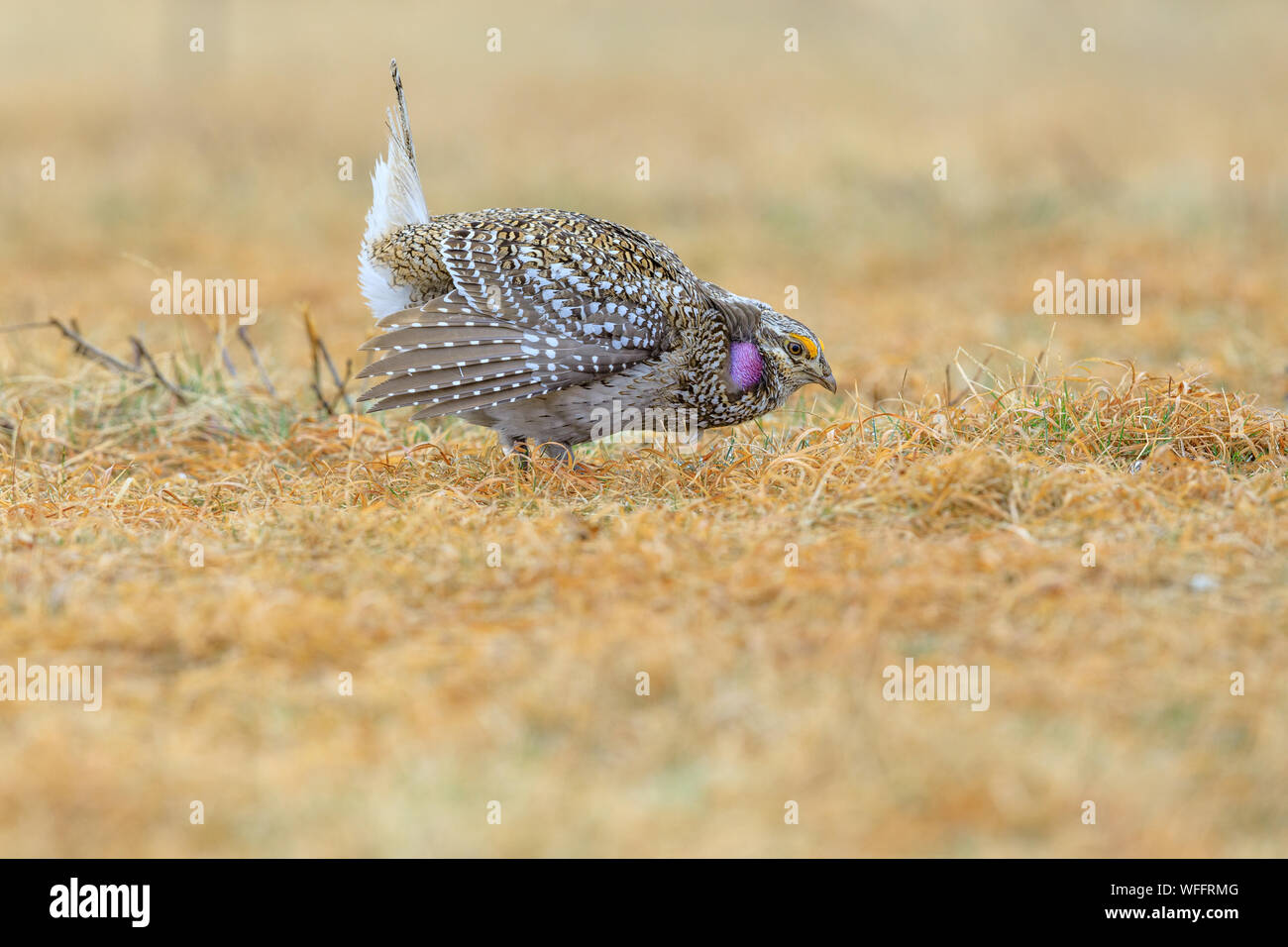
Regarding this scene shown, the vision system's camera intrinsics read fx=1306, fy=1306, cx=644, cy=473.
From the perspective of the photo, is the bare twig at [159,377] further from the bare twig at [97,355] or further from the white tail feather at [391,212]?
the white tail feather at [391,212]

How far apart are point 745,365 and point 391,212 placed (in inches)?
66.2

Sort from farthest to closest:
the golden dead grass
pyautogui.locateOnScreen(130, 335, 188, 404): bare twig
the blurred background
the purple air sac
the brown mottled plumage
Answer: the blurred background < pyautogui.locateOnScreen(130, 335, 188, 404): bare twig < the purple air sac < the brown mottled plumage < the golden dead grass

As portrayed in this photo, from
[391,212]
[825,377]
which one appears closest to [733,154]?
[825,377]

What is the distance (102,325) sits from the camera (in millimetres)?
9188

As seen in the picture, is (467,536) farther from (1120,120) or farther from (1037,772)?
(1120,120)

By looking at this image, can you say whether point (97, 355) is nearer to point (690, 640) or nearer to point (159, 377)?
point (159, 377)

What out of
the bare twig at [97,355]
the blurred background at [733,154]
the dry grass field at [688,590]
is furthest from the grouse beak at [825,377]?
the bare twig at [97,355]

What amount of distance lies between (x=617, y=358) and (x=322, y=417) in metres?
2.07

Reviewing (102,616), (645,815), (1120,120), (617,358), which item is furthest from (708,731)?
(1120,120)

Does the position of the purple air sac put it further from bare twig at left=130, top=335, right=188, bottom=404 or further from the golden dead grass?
bare twig at left=130, top=335, right=188, bottom=404

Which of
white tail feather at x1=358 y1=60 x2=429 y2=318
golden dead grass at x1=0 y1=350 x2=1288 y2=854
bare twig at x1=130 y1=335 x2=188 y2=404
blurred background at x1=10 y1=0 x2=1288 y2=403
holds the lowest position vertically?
golden dead grass at x1=0 y1=350 x2=1288 y2=854

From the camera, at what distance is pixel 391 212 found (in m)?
5.70

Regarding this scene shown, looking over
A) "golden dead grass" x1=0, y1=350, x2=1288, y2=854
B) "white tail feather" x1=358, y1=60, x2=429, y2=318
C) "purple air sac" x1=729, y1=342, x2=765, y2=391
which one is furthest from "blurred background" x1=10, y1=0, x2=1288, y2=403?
"white tail feather" x1=358, y1=60, x2=429, y2=318

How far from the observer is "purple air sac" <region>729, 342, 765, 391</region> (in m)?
5.56
